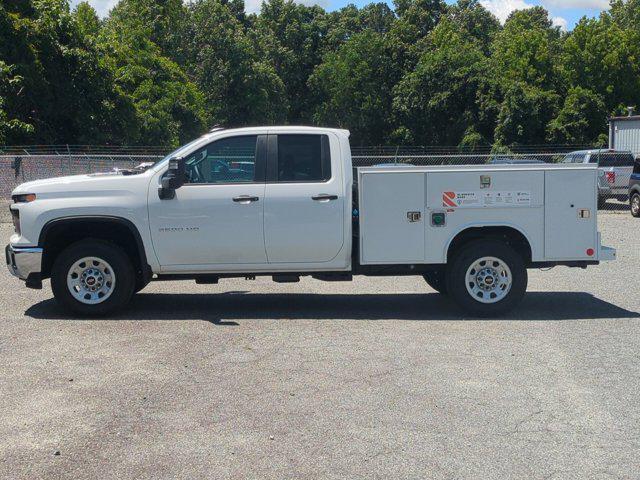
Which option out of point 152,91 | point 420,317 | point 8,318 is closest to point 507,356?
point 420,317

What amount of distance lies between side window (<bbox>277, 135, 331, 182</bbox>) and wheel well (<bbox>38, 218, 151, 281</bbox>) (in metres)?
1.80

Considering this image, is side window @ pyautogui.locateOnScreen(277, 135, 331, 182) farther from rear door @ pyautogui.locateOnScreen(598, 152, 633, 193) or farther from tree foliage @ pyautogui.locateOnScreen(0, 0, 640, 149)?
tree foliage @ pyautogui.locateOnScreen(0, 0, 640, 149)

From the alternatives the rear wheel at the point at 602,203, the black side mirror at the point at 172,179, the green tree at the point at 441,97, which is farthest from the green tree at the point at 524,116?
the black side mirror at the point at 172,179

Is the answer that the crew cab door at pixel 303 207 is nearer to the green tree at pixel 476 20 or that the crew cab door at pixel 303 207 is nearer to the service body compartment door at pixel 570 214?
the service body compartment door at pixel 570 214

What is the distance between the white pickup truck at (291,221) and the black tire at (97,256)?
0.05ft

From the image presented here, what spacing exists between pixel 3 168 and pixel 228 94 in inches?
1735

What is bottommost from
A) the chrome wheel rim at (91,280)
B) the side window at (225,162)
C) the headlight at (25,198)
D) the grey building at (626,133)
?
the chrome wheel rim at (91,280)

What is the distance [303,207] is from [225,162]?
103cm

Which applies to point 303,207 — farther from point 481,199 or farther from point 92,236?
point 92,236

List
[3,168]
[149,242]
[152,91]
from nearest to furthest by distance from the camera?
[149,242] < [3,168] < [152,91]

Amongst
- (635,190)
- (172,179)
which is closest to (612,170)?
(635,190)

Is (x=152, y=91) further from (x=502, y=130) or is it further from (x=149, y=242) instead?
(x=149, y=242)

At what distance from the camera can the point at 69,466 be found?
16.7 feet

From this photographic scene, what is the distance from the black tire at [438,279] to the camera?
9922mm
